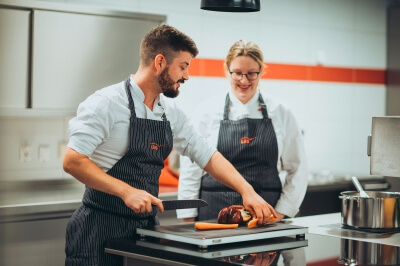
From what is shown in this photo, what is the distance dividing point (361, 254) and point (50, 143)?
268 centimetres

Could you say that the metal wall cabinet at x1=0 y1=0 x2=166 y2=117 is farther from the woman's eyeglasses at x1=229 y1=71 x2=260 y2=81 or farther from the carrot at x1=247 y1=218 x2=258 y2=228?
the carrot at x1=247 y1=218 x2=258 y2=228

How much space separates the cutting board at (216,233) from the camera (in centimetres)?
225

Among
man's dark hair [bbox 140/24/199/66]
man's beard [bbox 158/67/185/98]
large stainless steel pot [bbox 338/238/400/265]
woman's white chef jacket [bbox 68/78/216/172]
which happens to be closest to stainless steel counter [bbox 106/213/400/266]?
large stainless steel pot [bbox 338/238/400/265]

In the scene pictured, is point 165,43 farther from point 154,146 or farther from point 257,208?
point 257,208

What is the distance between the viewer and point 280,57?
18.9 ft

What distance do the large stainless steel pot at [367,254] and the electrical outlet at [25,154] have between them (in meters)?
2.47

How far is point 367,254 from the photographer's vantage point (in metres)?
2.31

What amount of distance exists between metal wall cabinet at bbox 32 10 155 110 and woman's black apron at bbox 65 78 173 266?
1416 mm

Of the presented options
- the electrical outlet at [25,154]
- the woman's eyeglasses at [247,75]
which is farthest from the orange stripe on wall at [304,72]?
the woman's eyeglasses at [247,75]

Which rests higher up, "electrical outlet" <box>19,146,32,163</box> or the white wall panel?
the white wall panel

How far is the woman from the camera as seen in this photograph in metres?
3.53

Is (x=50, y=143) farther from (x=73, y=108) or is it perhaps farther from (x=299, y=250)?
(x=299, y=250)

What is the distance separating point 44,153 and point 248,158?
156 cm

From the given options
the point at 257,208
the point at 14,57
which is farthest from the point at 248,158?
the point at 14,57
